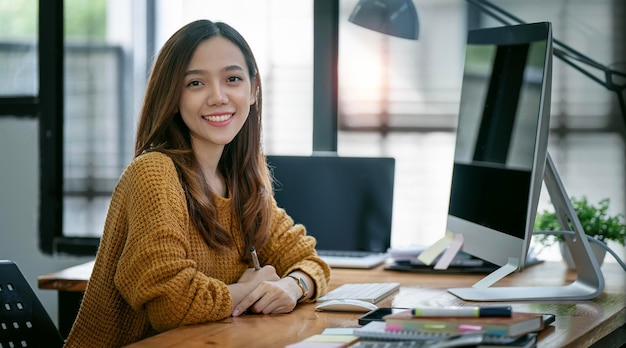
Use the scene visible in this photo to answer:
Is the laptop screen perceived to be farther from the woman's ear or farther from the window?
the woman's ear

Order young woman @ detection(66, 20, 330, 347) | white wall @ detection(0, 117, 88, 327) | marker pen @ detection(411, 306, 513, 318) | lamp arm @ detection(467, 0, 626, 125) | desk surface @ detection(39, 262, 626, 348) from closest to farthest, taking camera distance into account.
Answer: marker pen @ detection(411, 306, 513, 318), desk surface @ detection(39, 262, 626, 348), young woman @ detection(66, 20, 330, 347), lamp arm @ detection(467, 0, 626, 125), white wall @ detection(0, 117, 88, 327)

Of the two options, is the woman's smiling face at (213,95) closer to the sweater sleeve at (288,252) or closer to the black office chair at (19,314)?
the sweater sleeve at (288,252)

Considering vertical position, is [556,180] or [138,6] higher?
[138,6]

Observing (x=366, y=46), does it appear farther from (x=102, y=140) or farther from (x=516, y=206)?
(x=516, y=206)

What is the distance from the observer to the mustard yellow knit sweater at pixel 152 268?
1.82 m

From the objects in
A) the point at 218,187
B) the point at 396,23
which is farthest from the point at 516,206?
the point at 396,23

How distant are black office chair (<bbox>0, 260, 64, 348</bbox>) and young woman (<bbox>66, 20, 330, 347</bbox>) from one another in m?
0.09

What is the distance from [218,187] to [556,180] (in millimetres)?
780

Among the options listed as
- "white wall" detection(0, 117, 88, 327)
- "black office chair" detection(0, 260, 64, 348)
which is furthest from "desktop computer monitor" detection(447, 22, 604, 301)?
"white wall" detection(0, 117, 88, 327)

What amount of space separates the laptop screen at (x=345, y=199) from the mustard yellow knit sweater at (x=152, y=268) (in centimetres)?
77

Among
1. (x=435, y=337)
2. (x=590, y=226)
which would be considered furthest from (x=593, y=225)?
(x=435, y=337)

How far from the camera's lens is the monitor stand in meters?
2.18

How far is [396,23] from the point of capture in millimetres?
2926

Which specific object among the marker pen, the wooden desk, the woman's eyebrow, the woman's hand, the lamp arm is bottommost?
the wooden desk
